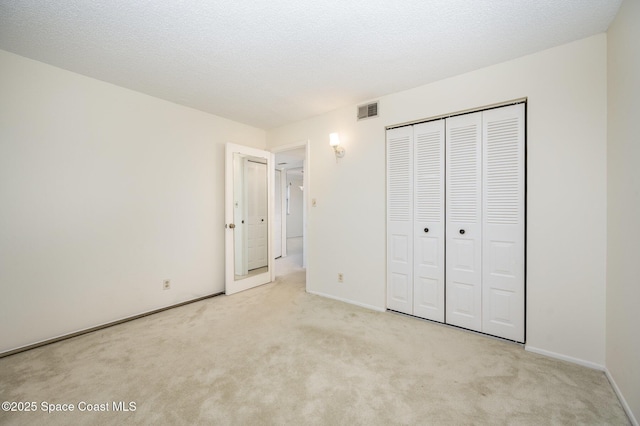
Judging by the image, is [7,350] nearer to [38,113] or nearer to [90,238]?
[90,238]

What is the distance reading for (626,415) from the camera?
152cm

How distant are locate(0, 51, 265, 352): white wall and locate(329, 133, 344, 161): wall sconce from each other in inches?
70.3

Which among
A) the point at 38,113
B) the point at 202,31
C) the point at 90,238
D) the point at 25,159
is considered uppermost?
the point at 202,31

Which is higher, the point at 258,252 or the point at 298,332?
the point at 258,252

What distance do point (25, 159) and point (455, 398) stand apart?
3.98 metres

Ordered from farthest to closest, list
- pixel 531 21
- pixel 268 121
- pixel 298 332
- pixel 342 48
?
pixel 268 121, pixel 298 332, pixel 342 48, pixel 531 21

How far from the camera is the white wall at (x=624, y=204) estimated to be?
150 cm

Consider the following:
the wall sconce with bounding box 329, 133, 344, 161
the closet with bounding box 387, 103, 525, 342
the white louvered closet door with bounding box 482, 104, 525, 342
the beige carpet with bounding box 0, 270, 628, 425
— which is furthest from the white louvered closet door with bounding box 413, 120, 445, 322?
the wall sconce with bounding box 329, 133, 344, 161

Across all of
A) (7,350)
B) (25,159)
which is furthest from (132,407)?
(25,159)

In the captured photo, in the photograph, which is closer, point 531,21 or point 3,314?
point 531,21

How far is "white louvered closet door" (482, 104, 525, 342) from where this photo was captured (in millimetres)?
2297

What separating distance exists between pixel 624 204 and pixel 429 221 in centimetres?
139

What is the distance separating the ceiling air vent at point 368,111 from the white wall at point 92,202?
2.15m

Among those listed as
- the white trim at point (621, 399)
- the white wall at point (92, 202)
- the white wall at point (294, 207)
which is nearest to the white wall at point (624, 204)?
the white trim at point (621, 399)
